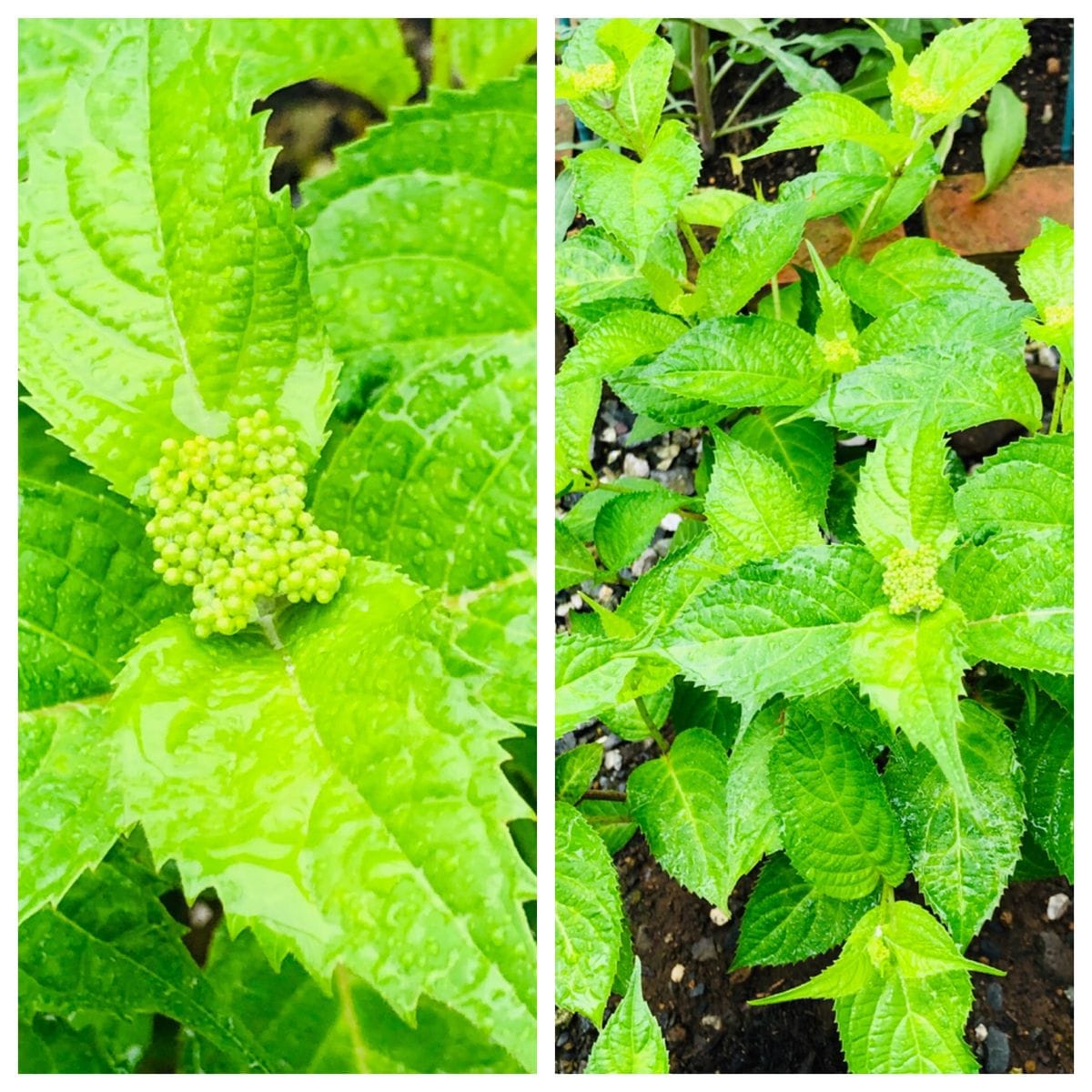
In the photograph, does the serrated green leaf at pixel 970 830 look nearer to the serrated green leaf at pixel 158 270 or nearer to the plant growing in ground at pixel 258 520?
the plant growing in ground at pixel 258 520

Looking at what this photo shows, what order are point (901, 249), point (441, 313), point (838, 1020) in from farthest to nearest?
1. point (901, 249)
2. point (838, 1020)
3. point (441, 313)

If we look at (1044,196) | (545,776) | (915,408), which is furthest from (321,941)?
(1044,196)

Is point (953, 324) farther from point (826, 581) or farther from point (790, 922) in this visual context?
point (790, 922)

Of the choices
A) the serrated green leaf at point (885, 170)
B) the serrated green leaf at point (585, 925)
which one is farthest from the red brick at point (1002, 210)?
the serrated green leaf at point (585, 925)

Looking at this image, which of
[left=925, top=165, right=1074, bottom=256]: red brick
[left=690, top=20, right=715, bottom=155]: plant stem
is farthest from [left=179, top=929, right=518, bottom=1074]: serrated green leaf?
[left=690, top=20, right=715, bottom=155]: plant stem

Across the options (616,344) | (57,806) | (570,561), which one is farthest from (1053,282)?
(57,806)

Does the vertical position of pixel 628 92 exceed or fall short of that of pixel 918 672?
it exceeds it
